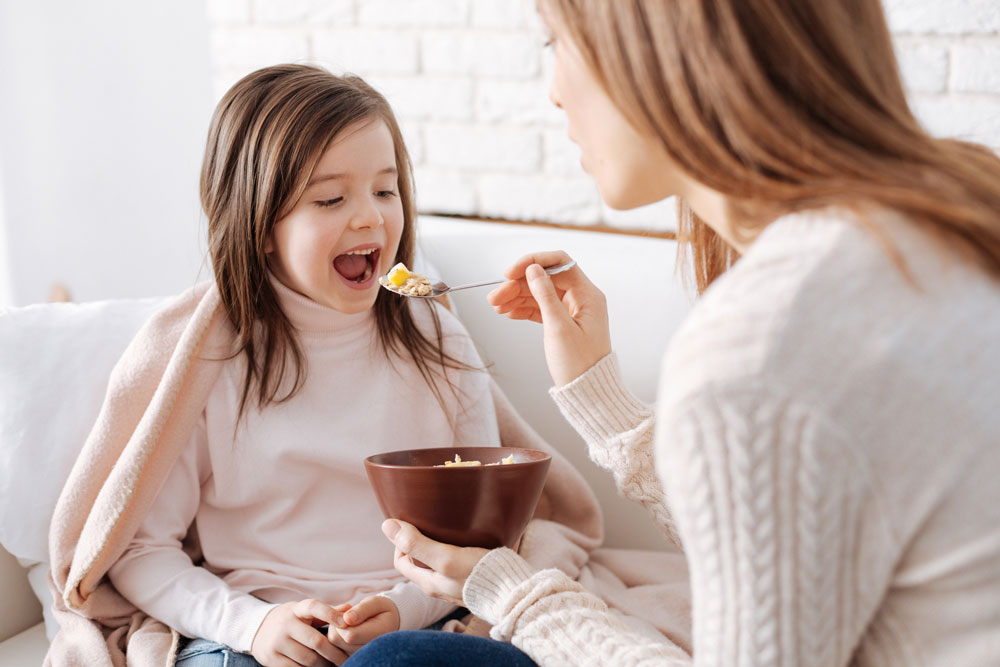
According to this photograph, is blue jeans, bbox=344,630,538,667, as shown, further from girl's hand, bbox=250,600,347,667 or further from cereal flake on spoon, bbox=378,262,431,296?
cereal flake on spoon, bbox=378,262,431,296

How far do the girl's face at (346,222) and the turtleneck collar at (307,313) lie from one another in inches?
0.7

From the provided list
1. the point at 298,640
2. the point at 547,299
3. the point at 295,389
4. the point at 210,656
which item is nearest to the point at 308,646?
the point at 298,640

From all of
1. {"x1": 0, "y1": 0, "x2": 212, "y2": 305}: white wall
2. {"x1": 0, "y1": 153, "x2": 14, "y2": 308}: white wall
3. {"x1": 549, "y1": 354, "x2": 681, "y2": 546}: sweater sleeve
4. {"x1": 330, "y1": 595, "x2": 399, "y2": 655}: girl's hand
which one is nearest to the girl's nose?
{"x1": 549, "y1": 354, "x2": 681, "y2": 546}: sweater sleeve

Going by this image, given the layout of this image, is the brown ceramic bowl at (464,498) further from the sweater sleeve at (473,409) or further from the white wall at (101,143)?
the white wall at (101,143)

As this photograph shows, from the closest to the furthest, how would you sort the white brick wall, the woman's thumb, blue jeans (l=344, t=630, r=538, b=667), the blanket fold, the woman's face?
the woman's face → blue jeans (l=344, t=630, r=538, b=667) → the woman's thumb → the blanket fold → the white brick wall

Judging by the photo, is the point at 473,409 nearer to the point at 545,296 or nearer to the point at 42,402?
the point at 545,296

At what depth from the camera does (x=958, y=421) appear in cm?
57

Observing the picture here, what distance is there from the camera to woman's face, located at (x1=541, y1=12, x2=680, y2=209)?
0.72 m

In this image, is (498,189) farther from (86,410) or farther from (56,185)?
(56,185)

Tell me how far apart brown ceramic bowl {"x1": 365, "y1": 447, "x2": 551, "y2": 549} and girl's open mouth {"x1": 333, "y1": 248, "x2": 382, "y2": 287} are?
14.2 inches

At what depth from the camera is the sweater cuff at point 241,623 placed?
110 centimetres

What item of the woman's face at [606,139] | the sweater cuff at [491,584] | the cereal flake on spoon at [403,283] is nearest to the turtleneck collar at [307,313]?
the cereal flake on spoon at [403,283]

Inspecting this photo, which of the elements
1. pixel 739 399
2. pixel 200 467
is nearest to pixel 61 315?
pixel 200 467

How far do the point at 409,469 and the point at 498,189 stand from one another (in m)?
1.08
